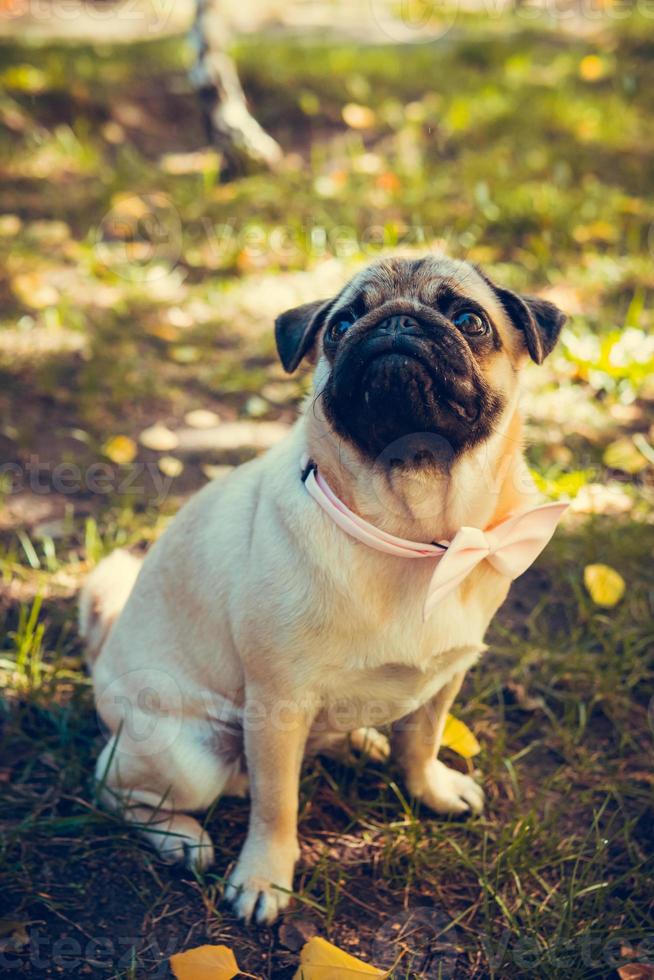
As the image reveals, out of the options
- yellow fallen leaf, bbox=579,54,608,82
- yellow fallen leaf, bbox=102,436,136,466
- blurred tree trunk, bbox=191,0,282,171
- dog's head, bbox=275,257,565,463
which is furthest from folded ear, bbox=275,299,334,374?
yellow fallen leaf, bbox=579,54,608,82

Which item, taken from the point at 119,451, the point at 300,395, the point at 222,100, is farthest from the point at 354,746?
the point at 222,100

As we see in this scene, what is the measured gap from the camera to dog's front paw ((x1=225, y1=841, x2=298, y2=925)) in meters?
2.49

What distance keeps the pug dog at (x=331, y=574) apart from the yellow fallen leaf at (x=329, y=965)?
0.80ft

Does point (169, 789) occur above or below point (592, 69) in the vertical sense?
below

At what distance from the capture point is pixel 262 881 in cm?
252

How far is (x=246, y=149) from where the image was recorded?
5.88 meters

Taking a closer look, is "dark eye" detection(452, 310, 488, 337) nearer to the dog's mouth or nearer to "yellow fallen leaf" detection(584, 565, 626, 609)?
the dog's mouth

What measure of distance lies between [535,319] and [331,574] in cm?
86

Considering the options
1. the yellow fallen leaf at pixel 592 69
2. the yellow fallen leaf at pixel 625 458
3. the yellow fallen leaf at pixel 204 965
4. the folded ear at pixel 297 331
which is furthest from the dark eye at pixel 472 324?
the yellow fallen leaf at pixel 592 69

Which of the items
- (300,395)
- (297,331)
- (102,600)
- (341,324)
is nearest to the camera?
(341,324)

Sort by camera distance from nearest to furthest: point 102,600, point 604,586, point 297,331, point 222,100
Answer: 1. point 297,331
2. point 102,600
3. point 604,586
4. point 222,100

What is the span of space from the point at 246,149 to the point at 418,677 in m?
4.38

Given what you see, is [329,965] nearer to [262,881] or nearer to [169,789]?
Answer: [262,881]

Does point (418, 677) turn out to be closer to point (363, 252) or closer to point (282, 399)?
point (282, 399)
